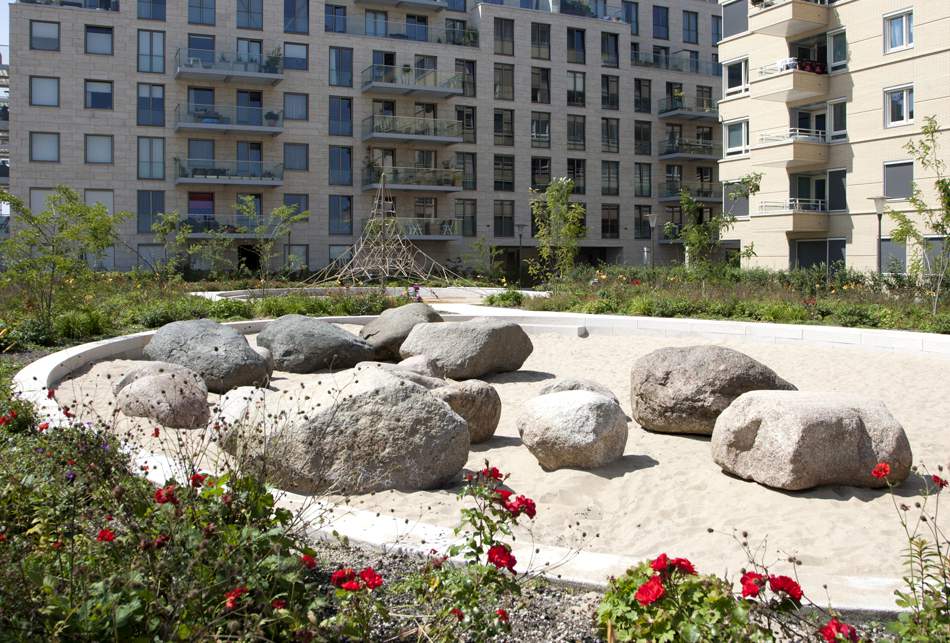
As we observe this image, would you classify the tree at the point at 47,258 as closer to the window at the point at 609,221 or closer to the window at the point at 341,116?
the window at the point at 341,116

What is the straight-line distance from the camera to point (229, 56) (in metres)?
47.2

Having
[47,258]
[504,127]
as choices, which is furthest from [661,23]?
[47,258]

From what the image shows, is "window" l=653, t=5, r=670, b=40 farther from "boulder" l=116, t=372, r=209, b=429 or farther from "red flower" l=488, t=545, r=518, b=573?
"red flower" l=488, t=545, r=518, b=573

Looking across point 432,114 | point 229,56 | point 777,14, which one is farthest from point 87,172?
point 777,14

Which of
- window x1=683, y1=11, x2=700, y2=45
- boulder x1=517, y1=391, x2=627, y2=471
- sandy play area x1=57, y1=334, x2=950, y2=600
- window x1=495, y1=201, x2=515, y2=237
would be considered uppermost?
window x1=683, y1=11, x2=700, y2=45

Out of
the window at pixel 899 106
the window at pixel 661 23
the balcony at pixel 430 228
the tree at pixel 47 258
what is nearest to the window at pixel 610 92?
the window at pixel 661 23

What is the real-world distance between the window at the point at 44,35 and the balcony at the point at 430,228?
18685 mm

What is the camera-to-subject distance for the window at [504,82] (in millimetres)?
54500

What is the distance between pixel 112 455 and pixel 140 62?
46.1 meters

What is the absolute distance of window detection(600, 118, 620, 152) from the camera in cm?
5781

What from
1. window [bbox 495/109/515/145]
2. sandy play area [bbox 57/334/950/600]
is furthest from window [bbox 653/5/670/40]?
sandy play area [bbox 57/334/950/600]

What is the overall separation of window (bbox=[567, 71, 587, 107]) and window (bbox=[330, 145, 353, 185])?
15.8 meters

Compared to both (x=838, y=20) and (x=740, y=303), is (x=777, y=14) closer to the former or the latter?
(x=838, y=20)

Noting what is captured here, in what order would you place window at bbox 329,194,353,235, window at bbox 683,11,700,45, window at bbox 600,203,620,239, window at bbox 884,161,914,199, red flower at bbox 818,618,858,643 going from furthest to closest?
window at bbox 683,11,700,45
window at bbox 600,203,620,239
window at bbox 329,194,353,235
window at bbox 884,161,914,199
red flower at bbox 818,618,858,643
